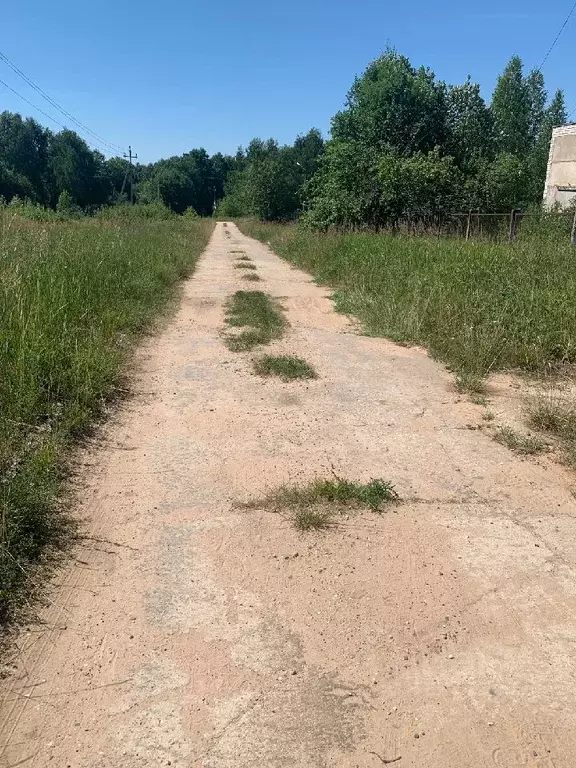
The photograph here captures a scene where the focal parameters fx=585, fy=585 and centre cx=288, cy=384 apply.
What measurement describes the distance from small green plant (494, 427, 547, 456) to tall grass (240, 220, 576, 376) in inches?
67.4

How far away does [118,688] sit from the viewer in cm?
224

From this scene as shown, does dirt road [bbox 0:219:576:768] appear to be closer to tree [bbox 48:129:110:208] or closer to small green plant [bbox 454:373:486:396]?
small green plant [bbox 454:373:486:396]

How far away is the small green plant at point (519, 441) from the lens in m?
4.50

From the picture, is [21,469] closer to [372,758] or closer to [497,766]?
[372,758]

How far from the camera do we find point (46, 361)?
4.93 metres

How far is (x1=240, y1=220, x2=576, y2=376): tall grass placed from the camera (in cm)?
675

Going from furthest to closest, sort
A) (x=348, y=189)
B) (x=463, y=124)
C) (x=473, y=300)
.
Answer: (x=463, y=124) < (x=348, y=189) < (x=473, y=300)

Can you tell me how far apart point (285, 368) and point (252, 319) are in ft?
9.59

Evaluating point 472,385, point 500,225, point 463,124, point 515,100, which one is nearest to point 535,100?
point 515,100

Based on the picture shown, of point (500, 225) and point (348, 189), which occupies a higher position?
point (348, 189)

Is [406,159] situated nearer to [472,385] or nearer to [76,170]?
[472,385]

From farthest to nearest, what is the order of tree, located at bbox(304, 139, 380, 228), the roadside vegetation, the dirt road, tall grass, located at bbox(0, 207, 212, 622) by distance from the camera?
tree, located at bbox(304, 139, 380, 228) < the roadside vegetation < tall grass, located at bbox(0, 207, 212, 622) < the dirt road

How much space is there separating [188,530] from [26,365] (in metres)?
2.25

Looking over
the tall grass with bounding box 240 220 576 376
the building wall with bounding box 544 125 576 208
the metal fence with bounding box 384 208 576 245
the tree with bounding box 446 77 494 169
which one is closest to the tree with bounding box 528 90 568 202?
the tree with bounding box 446 77 494 169
